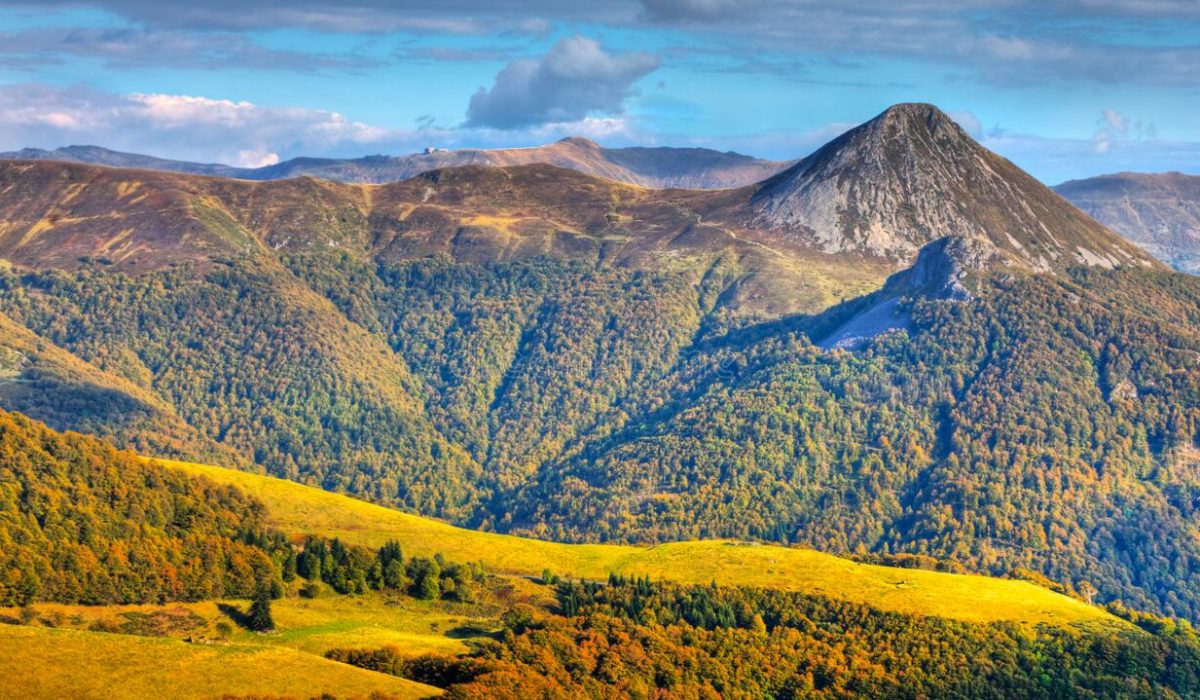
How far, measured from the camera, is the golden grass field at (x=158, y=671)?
Result: 12769 cm

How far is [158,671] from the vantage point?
134m

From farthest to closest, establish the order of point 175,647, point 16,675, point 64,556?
point 64,556 < point 175,647 < point 16,675

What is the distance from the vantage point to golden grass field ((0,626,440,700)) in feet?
419

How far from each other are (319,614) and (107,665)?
184 feet

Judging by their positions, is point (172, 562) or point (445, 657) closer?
point (445, 657)

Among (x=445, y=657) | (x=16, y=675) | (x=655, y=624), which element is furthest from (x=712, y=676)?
(x=16, y=675)

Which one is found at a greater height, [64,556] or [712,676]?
[64,556]

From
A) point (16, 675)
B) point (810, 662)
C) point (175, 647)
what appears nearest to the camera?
point (16, 675)

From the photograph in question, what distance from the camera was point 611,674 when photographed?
548 feet

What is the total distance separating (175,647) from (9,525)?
5664cm

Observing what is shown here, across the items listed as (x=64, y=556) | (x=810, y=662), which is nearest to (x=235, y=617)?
(x=64, y=556)

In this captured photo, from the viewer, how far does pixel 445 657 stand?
15900 cm

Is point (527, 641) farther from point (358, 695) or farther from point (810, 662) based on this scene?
point (810, 662)

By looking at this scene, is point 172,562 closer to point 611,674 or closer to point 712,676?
point 611,674
